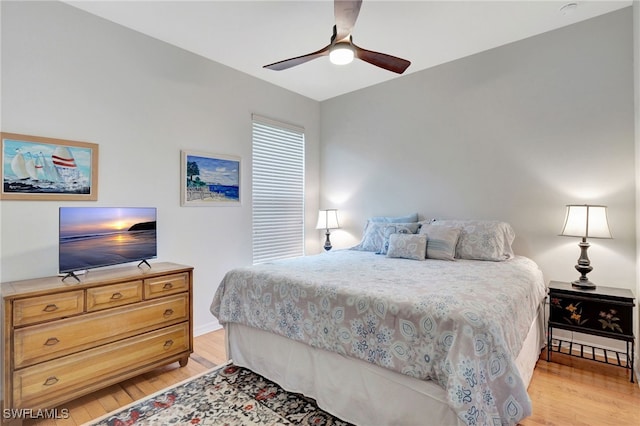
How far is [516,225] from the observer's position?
3.18 meters

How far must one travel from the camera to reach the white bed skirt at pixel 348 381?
158 centimetres

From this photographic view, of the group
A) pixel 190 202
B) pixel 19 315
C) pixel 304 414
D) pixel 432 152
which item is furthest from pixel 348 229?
pixel 19 315

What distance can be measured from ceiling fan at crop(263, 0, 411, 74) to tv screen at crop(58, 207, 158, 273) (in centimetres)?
173

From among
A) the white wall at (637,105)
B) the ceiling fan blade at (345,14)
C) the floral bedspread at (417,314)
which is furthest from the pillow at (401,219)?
the ceiling fan blade at (345,14)

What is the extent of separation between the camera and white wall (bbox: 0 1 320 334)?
2.29m

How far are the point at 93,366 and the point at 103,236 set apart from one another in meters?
0.89

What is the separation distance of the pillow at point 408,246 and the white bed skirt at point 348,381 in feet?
3.41

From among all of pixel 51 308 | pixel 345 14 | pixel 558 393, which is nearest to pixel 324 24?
pixel 345 14

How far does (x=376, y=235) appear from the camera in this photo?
3609 millimetres

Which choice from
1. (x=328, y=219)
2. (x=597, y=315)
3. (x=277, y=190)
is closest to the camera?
(x=597, y=315)

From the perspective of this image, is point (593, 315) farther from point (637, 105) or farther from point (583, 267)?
point (637, 105)

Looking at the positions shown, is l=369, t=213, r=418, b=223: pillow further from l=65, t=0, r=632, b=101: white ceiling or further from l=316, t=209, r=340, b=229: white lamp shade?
l=65, t=0, r=632, b=101: white ceiling

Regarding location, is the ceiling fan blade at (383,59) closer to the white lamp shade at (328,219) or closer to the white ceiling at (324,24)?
the white ceiling at (324,24)

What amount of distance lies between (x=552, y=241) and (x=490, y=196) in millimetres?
695
